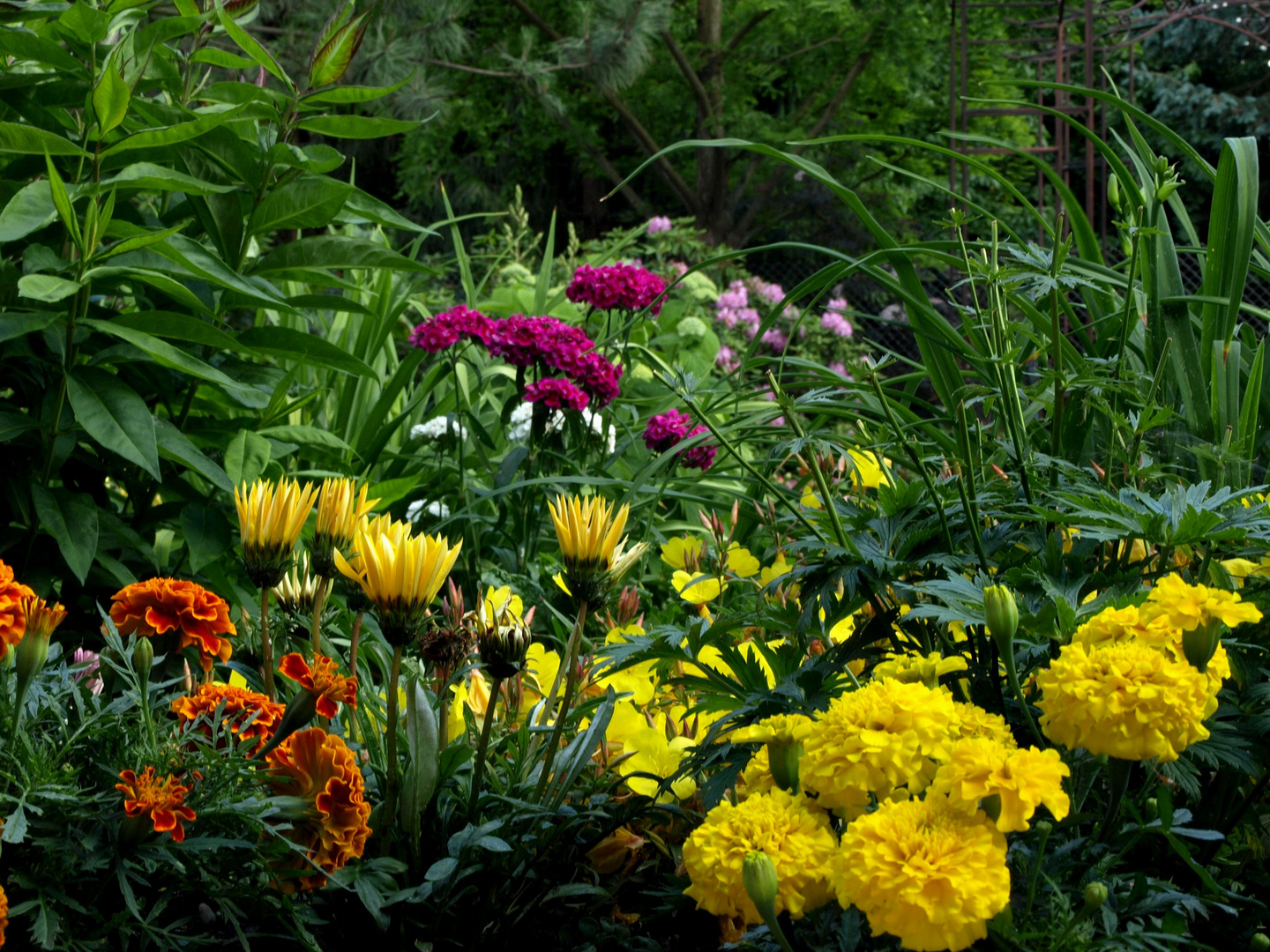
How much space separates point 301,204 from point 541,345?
568 mm

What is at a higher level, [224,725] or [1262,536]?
[1262,536]

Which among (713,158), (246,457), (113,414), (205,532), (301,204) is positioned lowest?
(713,158)

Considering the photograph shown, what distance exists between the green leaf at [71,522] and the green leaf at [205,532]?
0.43 feet

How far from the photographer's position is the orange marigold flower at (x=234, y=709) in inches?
35.1

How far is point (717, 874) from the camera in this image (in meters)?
0.74

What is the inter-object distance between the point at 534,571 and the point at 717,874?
1.44 metres

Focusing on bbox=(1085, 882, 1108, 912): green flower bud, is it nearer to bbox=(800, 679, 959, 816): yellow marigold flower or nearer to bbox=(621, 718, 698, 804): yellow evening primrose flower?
bbox=(800, 679, 959, 816): yellow marigold flower

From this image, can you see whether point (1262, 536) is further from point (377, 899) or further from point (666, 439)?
point (666, 439)

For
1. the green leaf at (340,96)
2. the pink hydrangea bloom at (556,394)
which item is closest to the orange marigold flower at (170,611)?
the green leaf at (340,96)

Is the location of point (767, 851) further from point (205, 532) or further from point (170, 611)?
point (205, 532)

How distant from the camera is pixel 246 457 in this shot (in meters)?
1.64

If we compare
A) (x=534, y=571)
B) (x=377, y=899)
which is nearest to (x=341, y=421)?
(x=534, y=571)

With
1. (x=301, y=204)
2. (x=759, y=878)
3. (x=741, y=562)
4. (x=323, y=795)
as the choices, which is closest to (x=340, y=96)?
(x=301, y=204)

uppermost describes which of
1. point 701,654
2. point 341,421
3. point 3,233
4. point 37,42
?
point 37,42
